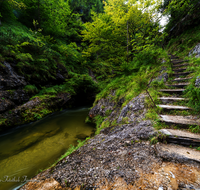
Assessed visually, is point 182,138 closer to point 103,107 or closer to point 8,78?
point 103,107

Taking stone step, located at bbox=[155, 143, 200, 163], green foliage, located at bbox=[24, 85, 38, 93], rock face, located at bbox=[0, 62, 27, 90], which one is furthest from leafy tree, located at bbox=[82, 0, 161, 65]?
rock face, located at bbox=[0, 62, 27, 90]

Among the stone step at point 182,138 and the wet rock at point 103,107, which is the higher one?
the stone step at point 182,138

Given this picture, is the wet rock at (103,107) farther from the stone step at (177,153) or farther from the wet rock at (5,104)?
the wet rock at (5,104)

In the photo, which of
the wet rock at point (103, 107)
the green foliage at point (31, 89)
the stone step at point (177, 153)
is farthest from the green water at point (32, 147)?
the stone step at point (177, 153)

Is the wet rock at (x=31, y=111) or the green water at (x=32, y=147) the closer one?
the green water at (x=32, y=147)

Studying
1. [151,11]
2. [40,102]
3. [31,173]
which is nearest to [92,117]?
[31,173]

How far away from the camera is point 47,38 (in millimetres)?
9898

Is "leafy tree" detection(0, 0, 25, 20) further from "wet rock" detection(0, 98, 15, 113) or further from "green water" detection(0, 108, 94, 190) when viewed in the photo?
"green water" detection(0, 108, 94, 190)

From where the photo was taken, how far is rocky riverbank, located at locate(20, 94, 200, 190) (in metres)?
1.24

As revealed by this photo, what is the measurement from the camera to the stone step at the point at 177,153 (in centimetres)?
145

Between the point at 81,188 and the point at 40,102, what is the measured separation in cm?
735

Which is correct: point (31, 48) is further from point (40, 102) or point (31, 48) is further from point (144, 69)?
point (144, 69)

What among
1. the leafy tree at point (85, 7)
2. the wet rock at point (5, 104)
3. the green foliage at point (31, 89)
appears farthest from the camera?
the leafy tree at point (85, 7)

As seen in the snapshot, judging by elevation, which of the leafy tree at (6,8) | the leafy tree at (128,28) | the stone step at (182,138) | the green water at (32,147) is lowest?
the green water at (32,147)
